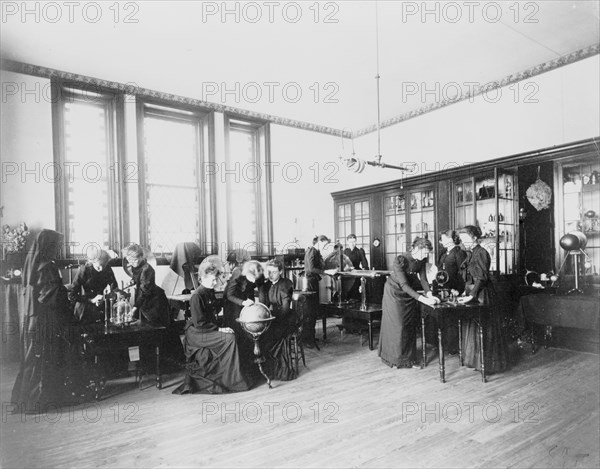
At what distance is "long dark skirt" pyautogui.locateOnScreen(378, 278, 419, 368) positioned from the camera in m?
5.46

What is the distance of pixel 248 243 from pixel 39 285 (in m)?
5.58

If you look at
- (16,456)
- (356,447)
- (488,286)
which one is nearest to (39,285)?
(16,456)

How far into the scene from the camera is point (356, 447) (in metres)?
3.36

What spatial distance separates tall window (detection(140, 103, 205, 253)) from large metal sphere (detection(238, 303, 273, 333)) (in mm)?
4089

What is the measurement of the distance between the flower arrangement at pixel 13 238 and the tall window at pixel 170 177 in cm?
206

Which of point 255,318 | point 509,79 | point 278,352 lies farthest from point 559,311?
point 509,79

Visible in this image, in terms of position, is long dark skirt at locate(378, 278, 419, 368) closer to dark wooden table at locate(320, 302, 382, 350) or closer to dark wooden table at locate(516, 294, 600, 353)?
dark wooden table at locate(320, 302, 382, 350)

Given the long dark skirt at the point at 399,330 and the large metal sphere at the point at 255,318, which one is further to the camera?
the long dark skirt at the point at 399,330

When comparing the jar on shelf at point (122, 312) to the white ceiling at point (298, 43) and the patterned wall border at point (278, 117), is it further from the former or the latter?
the patterned wall border at point (278, 117)

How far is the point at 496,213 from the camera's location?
22.1 feet

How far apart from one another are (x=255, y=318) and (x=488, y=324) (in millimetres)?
2858

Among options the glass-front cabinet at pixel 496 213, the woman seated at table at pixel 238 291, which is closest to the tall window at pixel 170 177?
the woman seated at table at pixel 238 291

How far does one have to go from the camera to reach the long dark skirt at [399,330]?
215 inches

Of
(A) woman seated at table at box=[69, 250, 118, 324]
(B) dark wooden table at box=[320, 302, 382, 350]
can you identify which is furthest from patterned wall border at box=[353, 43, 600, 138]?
(A) woman seated at table at box=[69, 250, 118, 324]
